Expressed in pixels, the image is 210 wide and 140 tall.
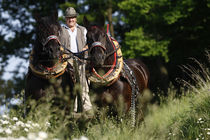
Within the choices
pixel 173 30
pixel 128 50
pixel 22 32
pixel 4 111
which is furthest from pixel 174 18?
pixel 4 111

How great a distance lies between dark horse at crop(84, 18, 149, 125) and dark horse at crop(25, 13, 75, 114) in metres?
0.55

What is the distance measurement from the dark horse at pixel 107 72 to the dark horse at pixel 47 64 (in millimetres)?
551

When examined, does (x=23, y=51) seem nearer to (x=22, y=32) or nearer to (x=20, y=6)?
(x=22, y=32)

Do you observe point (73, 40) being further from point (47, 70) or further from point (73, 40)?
point (47, 70)

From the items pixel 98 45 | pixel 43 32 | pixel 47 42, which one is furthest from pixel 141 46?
pixel 47 42

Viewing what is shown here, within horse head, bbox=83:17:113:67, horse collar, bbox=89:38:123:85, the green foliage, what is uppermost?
the green foliage

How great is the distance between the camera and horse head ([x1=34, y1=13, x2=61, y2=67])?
5180 mm

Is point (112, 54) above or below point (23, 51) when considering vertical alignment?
below

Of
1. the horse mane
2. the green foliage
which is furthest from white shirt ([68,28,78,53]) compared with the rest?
the green foliage

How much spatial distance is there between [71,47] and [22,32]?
1199 cm

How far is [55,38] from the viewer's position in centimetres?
527

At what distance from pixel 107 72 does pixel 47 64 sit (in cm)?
115

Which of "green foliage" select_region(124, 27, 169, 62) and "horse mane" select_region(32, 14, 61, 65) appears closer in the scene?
"horse mane" select_region(32, 14, 61, 65)

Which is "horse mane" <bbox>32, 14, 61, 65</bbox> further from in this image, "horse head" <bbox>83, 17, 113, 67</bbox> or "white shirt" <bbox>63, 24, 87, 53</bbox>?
"white shirt" <bbox>63, 24, 87, 53</bbox>
